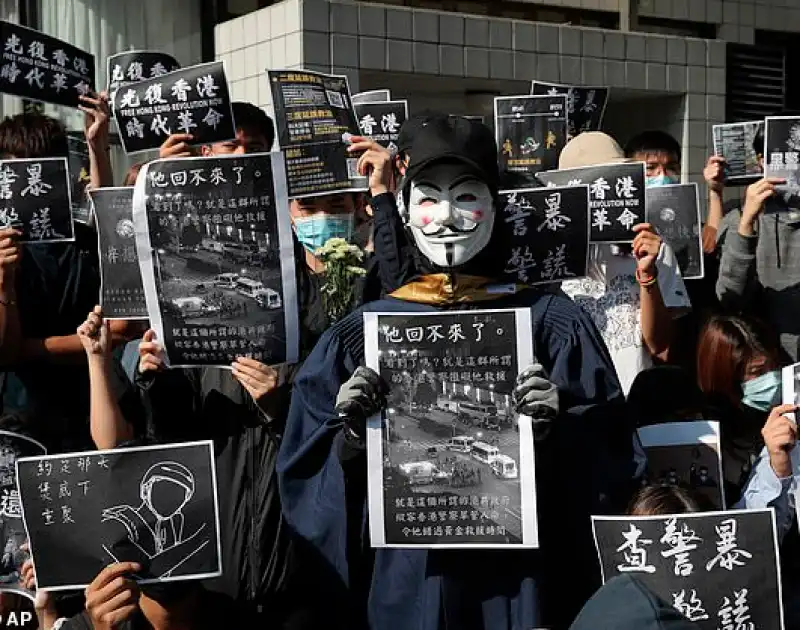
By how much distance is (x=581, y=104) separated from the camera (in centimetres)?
652

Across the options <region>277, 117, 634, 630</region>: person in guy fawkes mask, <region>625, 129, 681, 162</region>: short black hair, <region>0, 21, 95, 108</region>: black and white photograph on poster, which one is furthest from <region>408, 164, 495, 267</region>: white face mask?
<region>625, 129, 681, 162</region>: short black hair

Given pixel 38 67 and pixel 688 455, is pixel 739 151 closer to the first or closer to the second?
pixel 688 455

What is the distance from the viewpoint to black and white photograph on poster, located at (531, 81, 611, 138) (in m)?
6.42

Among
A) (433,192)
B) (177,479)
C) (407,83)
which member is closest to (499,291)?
(433,192)

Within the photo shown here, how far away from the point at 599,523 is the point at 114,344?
5.83 feet

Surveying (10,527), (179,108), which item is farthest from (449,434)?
(179,108)

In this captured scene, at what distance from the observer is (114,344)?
4227mm

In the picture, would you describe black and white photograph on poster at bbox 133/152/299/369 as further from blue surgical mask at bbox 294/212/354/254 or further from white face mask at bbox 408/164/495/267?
blue surgical mask at bbox 294/212/354/254

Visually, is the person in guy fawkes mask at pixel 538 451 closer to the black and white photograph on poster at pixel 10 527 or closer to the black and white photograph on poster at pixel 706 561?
the black and white photograph on poster at pixel 706 561

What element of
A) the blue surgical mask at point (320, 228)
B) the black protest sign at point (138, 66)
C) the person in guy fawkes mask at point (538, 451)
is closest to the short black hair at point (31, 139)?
the black protest sign at point (138, 66)

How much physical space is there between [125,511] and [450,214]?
1065 mm

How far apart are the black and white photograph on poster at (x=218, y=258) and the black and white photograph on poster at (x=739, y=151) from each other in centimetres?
260

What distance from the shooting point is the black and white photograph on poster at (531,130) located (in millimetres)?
5594

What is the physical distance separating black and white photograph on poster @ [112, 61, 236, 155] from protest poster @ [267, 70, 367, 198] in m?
0.21
